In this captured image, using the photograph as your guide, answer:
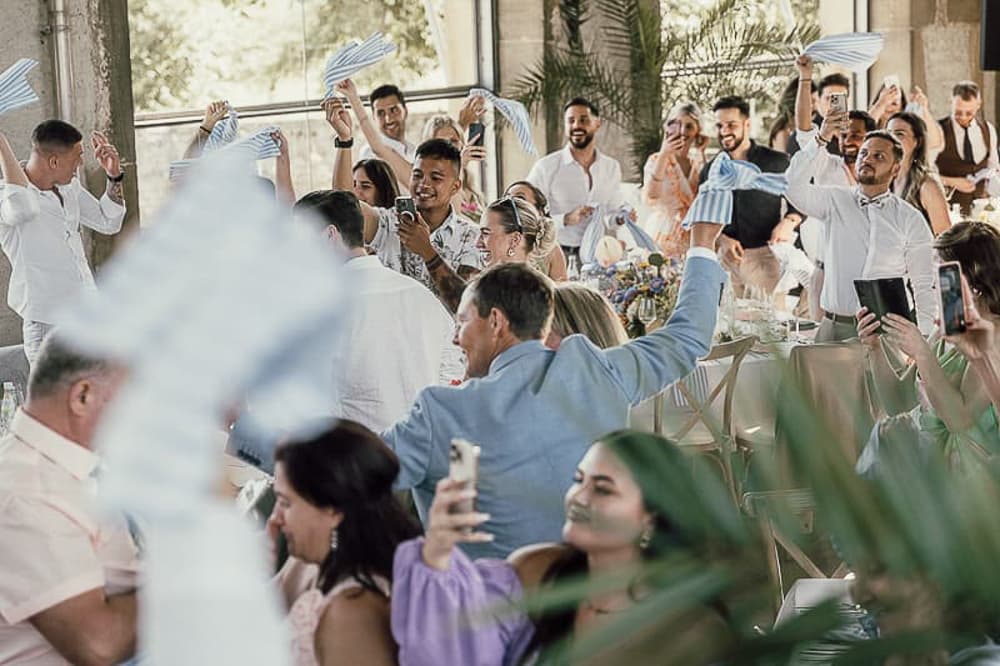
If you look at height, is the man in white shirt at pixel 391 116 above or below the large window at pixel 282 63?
below

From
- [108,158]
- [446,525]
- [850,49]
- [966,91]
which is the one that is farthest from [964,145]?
[446,525]

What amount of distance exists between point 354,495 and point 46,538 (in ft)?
1.54

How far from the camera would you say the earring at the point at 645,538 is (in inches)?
29.2

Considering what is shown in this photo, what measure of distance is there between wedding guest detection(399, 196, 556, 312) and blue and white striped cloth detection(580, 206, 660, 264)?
1.20 m

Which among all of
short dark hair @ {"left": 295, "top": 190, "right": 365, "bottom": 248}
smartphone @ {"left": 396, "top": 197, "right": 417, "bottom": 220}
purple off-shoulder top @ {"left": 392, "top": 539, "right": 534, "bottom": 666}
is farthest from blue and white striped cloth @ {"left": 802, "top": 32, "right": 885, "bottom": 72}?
purple off-shoulder top @ {"left": 392, "top": 539, "right": 534, "bottom": 666}

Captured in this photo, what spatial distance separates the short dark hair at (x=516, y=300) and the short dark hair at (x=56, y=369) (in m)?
0.89

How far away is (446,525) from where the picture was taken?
1.89m

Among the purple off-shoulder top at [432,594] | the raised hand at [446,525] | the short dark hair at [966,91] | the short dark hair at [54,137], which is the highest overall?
the short dark hair at [966,91]

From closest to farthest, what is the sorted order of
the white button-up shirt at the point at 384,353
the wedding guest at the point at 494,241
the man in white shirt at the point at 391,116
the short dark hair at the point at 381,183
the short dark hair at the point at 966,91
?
the white button-up shirt at the point at 384,353 → the wedding guest at the point at 494,241 → the short dark hair at the point at 381,183 → the man in white shirt at the point at 391,116 → the short dark hair at the point at 966,91

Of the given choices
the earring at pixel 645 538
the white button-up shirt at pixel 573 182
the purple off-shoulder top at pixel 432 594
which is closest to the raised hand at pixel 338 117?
the white button-up shirt at pixel 573 182

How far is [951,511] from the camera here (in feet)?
2.33

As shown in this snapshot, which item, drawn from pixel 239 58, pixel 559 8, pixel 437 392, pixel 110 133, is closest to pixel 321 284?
pixel 437 392

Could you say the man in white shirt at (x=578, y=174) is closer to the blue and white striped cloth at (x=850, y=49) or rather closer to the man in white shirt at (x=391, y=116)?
the man in white shirt at (x=391, y=116)

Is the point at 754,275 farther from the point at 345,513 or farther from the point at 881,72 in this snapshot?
the point at 345,513
